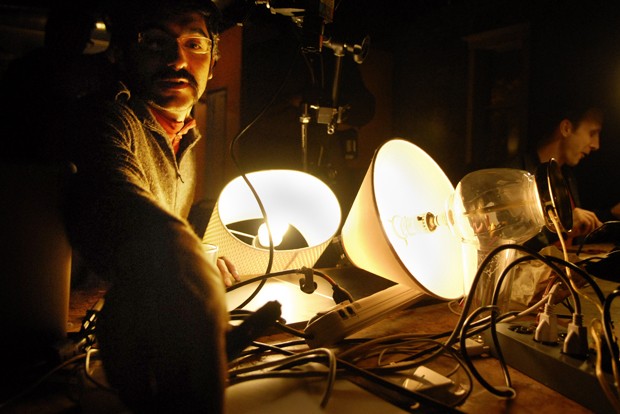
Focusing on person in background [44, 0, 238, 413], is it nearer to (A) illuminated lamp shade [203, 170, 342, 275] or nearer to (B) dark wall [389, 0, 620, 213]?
(A) illuminated lamp shade [203, 170, 342, 275]

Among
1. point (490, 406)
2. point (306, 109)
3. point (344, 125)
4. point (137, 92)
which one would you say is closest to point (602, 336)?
point (490, 406)

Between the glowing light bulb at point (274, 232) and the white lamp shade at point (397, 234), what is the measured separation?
0.14 meters

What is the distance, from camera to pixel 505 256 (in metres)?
0.67

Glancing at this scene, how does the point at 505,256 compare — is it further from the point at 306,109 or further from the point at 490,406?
the point at 306,109

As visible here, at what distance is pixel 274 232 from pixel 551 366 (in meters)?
0.54

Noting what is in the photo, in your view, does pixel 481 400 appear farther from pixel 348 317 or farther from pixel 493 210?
pixel 493 210

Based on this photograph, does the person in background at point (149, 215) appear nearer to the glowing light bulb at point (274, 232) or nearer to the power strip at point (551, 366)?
the glowing light bulb at point (274, 232)

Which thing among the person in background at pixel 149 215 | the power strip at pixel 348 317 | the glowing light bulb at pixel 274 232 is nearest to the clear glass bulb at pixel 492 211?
the power strip at pixel 348 317

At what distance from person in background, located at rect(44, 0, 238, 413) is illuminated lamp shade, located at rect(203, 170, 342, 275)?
10 centimetres

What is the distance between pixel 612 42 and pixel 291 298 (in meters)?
3.22

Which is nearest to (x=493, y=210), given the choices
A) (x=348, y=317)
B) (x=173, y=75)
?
(x=348, y=317)

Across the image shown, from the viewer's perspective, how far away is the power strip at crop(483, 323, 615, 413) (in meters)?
0.44

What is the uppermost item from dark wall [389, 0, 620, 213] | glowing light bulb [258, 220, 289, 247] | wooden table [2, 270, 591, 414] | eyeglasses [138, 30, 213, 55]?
dark wall [389, 0, 620, 213]

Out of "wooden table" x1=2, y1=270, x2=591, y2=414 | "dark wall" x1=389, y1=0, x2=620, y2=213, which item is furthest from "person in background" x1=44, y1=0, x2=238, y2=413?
"dark wall" x1=389, y1=0, x2=620, y2=213
